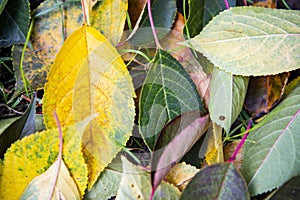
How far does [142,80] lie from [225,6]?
123mm

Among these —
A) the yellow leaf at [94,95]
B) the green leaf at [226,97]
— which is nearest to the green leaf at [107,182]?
the yellow leaf at [94,95]

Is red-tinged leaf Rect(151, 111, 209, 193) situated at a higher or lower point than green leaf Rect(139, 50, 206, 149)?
lower

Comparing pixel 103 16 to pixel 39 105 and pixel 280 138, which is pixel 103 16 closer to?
pixel 39 105

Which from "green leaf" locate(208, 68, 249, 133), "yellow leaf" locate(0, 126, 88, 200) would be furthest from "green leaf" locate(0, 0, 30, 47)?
"green leaf" locate(208, 68, 249, 133)

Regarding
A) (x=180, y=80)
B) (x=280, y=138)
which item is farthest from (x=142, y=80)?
(x=280, y=138)

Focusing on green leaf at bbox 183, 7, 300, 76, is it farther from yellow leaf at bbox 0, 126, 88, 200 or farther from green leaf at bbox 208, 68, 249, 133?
yellow leaf at bbox 0, 126, 88, 200

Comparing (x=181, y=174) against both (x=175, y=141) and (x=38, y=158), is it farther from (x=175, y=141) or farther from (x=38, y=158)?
(x=38, y=158)

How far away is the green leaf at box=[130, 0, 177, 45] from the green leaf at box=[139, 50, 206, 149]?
0.04m

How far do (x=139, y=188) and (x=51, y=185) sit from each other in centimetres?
9

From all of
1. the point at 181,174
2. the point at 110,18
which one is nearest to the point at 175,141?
the point at 181,174

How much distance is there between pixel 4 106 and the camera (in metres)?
0.57

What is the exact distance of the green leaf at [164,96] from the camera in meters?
0.51

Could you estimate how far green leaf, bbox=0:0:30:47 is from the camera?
0.54 meters

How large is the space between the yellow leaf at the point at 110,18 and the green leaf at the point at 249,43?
3.2 inches
